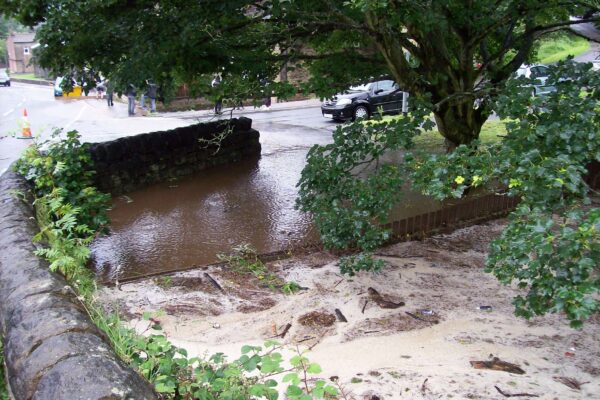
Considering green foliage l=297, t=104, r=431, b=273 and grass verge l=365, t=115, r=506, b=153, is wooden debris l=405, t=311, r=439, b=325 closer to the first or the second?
green foliage l=297, t=104, r=431, b=273

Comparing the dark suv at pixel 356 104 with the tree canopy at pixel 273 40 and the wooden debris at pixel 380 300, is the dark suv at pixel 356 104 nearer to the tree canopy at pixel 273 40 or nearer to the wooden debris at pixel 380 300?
the tree canopy at pixel 273 40

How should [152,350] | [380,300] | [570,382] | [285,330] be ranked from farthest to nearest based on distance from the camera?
[380,300] → [285,330] → [570,382] → [152,350]

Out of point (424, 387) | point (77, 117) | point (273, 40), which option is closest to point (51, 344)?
point (424, 387)

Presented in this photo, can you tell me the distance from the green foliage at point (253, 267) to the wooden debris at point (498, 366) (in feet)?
7.71

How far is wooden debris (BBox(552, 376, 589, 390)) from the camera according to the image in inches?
174

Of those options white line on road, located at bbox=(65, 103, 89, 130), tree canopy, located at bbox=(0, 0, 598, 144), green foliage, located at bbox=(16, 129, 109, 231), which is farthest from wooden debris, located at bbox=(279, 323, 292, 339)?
white line on road, located at bbox=(65, 103, 89, 130)

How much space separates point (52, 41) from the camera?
8.19m

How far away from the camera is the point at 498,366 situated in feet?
15.5

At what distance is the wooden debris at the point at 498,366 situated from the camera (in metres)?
4.67

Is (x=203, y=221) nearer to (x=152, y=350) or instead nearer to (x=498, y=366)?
(x=498, y=366)

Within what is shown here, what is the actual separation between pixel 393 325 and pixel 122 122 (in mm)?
18204

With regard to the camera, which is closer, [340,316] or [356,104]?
[340,316]

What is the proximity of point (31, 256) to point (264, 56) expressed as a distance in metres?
5.81

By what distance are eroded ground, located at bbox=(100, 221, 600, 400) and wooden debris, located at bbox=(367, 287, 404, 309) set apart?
0.04 feet
